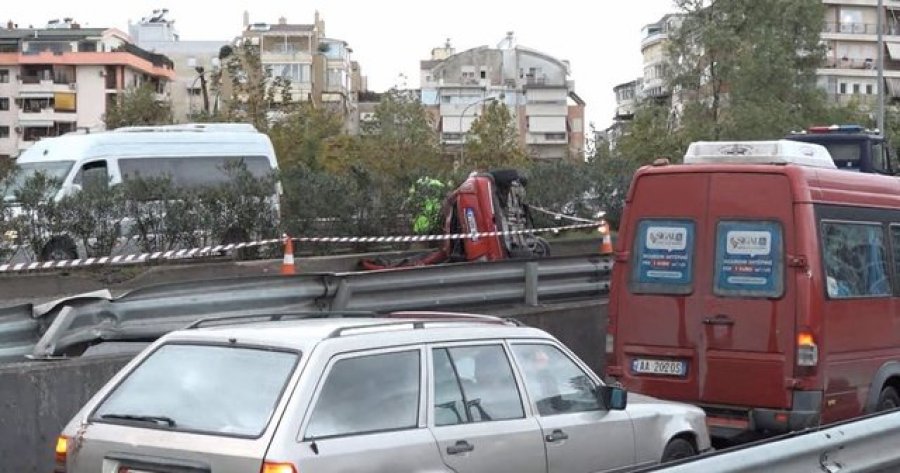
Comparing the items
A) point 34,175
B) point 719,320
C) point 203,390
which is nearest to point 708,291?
point 719,320

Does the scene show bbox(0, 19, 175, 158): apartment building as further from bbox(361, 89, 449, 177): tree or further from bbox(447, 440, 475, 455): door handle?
bbox(447, 440, 475, 455): door handle

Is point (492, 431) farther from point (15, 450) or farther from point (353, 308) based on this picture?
point (353, 308)

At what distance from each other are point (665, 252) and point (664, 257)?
0.14 ft

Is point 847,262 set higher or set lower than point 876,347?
higher

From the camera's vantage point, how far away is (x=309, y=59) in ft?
397

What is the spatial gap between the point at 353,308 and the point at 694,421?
4.12 metres

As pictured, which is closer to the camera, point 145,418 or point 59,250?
point 145,418

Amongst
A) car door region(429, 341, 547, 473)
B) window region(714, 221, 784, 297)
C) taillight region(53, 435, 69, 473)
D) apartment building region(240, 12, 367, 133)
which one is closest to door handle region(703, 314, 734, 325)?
window region(714, 221, 784, 297)

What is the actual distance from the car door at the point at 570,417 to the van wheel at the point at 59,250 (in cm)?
1021

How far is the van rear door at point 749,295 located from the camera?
34.8 feet

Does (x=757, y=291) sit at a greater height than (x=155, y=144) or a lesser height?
lesser

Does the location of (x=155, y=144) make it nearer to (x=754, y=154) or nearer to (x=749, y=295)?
(x=754, y=154)

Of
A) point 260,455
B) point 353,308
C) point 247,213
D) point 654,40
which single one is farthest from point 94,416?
point 654,40

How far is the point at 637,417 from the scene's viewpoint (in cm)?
816
